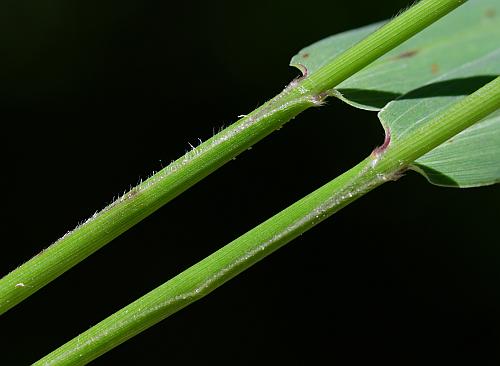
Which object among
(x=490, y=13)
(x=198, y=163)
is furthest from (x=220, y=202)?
(x=198, y=163)

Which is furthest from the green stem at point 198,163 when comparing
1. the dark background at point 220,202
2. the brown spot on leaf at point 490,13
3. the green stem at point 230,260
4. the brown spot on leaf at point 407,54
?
the dark background at point 220,202

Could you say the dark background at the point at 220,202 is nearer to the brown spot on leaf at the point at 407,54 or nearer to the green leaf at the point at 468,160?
the brown spot on leaf at the point at 407,54

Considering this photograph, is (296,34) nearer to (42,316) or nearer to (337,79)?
(42,316)

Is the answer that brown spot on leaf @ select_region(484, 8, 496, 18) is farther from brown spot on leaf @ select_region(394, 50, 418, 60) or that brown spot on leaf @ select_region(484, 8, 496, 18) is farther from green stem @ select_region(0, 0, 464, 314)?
green stem @ select_region(0, 0, 464, 314)

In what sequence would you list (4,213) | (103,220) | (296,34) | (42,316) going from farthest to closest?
1. (296,34)
2. (4,213)
3. (42,316)
4. (103,220)

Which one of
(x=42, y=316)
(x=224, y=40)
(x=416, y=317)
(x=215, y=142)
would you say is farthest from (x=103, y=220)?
(x=224, y=40)

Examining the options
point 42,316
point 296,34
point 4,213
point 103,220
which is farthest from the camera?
point 296,34
